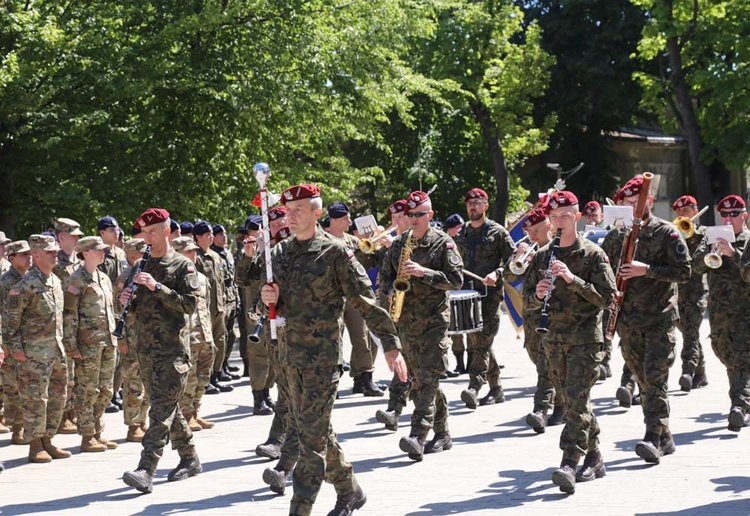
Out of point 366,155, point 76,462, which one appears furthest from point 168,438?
point 366,155

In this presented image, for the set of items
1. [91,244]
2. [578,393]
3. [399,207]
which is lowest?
[578,393]

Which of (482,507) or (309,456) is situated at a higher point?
(309,456)

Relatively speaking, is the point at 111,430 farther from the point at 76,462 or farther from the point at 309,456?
the point at 309,456

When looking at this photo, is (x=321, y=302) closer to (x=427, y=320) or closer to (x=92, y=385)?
(x=427, y=320)

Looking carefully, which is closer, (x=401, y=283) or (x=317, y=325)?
(x=317, y=325)

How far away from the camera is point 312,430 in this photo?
25.4ft

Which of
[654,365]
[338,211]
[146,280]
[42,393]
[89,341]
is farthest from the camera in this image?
[338,211]

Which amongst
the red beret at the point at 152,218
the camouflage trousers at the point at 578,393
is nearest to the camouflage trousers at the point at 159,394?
the red beret at the point at 152,218

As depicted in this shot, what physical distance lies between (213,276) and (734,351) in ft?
21.1

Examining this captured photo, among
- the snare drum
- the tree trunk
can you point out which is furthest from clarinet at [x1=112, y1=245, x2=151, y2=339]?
the tree trunk

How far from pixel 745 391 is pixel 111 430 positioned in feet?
21.9

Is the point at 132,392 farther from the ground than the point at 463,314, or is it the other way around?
the point at 463,314

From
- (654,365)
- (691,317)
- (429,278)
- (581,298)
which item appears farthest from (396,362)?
(691,317)

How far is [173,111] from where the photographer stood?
968 inches
